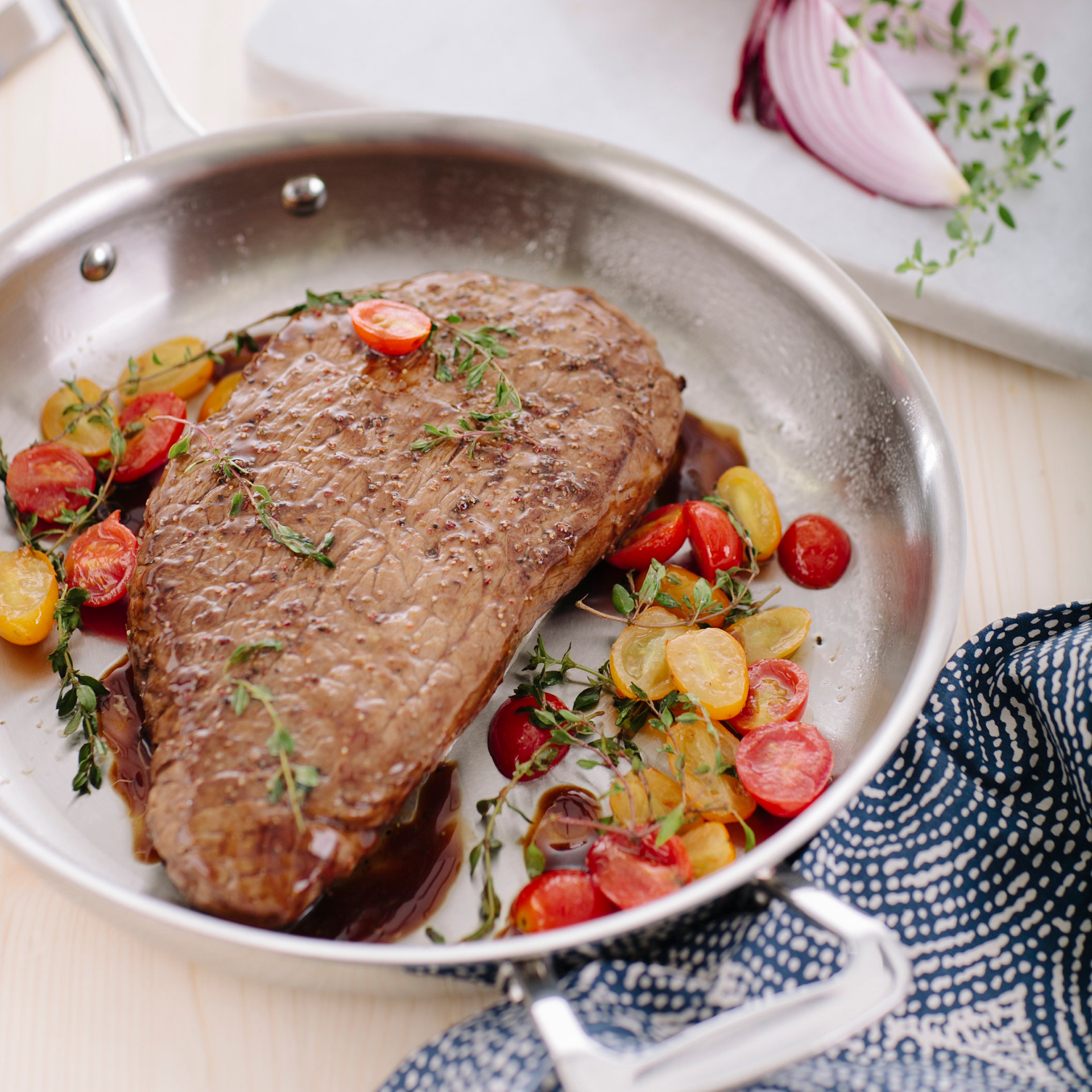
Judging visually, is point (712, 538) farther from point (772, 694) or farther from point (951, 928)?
point (951, 928)

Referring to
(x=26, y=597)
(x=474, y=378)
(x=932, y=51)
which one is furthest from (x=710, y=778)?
(x=932, y=51)

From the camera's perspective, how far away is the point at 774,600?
2.09 meters

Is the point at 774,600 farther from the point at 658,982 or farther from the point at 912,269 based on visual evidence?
the point at 912,269

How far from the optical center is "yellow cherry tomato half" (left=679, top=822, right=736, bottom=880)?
1649mm

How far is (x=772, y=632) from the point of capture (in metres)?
1.97

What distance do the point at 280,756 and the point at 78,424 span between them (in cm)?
105

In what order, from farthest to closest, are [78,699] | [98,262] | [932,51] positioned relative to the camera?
[932,51]
[98,262]
[78,699]

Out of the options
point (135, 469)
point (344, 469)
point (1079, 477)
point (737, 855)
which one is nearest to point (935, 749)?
point (737, 855)

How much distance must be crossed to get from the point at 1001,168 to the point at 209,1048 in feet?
9.43

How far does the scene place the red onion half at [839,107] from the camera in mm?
2688

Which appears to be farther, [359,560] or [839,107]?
[839,107]

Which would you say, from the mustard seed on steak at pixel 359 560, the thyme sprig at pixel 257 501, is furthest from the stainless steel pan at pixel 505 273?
the thyme sprig at pixel 257 501

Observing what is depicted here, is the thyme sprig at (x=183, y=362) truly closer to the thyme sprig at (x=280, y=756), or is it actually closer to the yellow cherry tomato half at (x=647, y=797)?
the thyme sprig at (x=280, y=756)

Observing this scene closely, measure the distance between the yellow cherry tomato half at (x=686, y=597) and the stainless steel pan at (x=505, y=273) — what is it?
0.18 m
